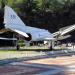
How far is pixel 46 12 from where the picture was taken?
63719mm

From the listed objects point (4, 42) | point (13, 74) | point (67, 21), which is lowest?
point (13, 74)

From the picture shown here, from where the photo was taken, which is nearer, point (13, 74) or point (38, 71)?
point (13, 74)

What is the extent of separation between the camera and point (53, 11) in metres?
63.6

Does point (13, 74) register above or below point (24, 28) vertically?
below

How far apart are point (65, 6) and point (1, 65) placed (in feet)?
130

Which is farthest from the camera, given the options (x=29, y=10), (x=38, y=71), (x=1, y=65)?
(x=29, y=10)

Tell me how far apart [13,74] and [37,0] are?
45032mm

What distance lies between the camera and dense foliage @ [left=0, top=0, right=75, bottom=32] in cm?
6234

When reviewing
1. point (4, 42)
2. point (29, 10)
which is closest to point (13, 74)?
point (4, 42)

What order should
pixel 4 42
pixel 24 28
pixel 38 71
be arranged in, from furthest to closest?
pixel 4 42 < pixel 24 28 < pixel 38 71

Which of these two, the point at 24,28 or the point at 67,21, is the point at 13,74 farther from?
the point at 67,21

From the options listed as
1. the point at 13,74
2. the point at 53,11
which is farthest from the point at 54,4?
the point at 13,74

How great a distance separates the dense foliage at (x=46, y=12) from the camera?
62.3 meters

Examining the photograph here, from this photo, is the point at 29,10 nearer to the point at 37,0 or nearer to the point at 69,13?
the point at 37,0
